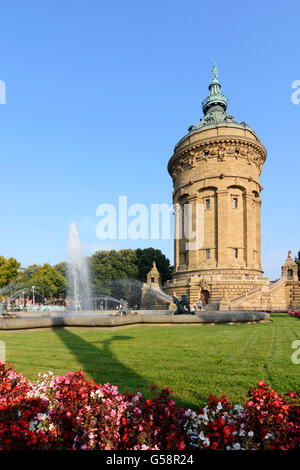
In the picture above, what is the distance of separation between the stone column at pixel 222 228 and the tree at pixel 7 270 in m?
38.3

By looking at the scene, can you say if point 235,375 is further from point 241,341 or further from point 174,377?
point 241,341

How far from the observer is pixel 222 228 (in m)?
43.8

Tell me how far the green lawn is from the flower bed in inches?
60.7

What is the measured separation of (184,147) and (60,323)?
132 ft

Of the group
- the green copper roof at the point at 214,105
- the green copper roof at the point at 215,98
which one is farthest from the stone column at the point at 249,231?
the green copper roof at the point at 215,98

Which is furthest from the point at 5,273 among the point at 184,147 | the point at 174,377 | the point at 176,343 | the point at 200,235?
the point at 174,377

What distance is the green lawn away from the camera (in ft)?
19.1

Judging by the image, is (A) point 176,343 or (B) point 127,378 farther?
(A) point 176,343

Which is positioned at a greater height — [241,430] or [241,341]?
[241,430]

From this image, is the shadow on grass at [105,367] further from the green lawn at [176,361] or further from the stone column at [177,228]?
the stone column at [177,228]

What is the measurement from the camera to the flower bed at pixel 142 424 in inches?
123

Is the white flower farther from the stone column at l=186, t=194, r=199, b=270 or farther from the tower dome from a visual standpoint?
the stone column at l=186, t=194, r=199, b=270

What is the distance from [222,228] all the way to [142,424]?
42.1 metres
